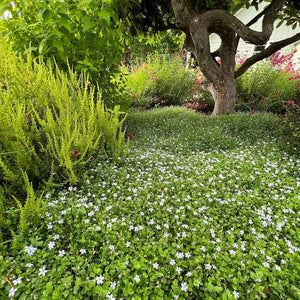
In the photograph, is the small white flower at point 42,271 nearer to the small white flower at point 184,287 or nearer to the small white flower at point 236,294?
the small white flower at point 184,287

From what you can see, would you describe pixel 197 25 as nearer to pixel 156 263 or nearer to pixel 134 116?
pixel 134 116

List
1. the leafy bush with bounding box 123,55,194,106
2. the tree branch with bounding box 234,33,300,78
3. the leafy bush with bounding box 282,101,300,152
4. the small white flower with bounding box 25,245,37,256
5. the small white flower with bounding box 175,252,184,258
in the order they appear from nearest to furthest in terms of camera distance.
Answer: the small white flower with bounding box 25,245,37,256, the small white flower with bounding box 175,252,184,258, the leafy bush with bounding box 282,101,300,152, the tree branch with bounding box 234,33,300,78, the leafy bush with bounding box 123,55,194,106

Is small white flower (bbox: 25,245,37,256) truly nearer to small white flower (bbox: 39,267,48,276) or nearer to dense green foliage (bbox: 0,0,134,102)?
small white flower (bbox: 39,267,48,276)

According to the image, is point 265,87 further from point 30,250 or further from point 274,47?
point 30,250

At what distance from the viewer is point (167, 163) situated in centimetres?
289

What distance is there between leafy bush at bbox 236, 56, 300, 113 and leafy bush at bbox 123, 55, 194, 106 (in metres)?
1.95

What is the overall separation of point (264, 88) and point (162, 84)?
3.54m

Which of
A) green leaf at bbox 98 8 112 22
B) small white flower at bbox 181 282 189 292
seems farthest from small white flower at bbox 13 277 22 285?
green leaf at bbox 98 8 112 22

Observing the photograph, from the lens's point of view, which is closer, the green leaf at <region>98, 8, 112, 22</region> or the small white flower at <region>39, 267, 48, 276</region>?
the small white flower at <region>39, 267, 48, 276</region>

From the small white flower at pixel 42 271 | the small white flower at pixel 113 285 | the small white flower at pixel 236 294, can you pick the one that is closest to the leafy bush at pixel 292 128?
the small white flower at pixel 236 294

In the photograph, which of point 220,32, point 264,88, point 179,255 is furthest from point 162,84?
point 179,255

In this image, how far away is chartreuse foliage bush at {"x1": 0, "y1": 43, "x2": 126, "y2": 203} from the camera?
6.38 ft

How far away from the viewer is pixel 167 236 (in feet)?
5.55

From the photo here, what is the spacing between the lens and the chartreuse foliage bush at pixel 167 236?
1384 millimetres
